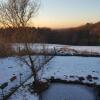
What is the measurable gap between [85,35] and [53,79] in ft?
116

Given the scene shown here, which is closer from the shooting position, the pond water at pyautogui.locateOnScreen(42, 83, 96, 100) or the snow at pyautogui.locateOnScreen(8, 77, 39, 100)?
the snow at pyautogui.locateOnScreen(8, 77, 39, 100)

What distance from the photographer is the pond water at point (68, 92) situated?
11852mm

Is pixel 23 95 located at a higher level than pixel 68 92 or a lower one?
higher

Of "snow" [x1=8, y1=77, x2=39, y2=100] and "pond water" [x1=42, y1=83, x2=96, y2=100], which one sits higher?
"snow" [x1=8, y1=77, x2=39, y2=100]

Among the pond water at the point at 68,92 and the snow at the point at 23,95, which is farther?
the pond water at the point at 68,92

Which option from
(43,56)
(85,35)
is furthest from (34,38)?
A: (85,35)

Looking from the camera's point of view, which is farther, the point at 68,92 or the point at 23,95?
the point at 68,92

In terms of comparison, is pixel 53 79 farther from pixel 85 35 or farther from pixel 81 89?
pixel 85 35

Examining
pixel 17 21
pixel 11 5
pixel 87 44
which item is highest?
pixel 11 5

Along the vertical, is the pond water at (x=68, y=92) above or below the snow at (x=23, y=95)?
below

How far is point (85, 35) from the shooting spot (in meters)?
50.3

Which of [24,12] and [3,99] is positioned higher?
[24,12]

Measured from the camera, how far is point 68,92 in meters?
12.8

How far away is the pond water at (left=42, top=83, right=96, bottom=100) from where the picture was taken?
38.9 feet
